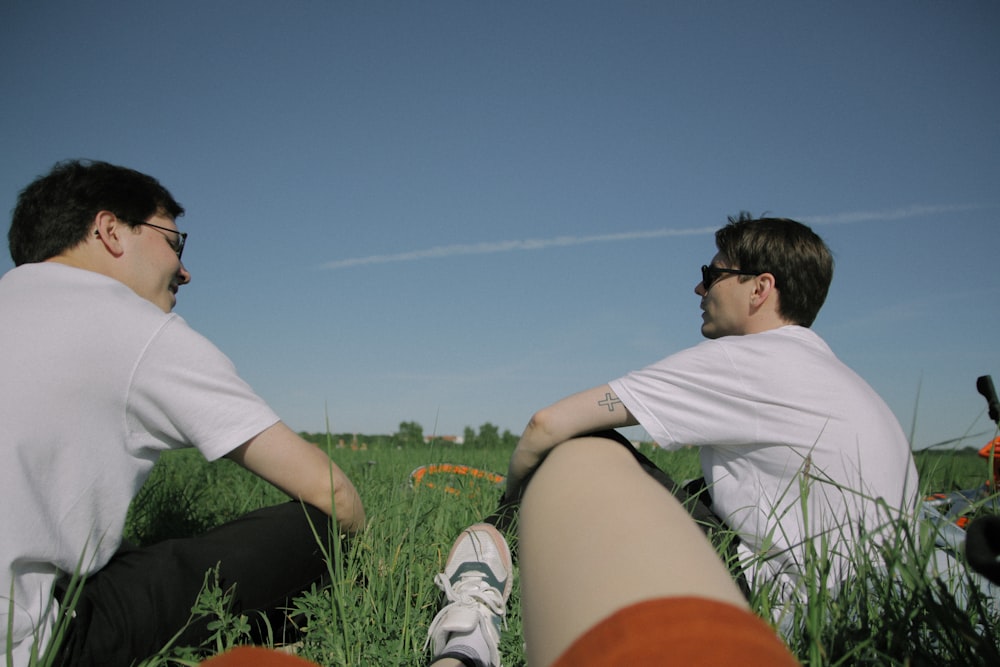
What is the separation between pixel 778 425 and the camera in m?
2.12

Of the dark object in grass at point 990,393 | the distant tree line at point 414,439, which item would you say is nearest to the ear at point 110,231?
the dark object in grass at point 990,393

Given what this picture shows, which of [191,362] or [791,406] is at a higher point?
[191,362]

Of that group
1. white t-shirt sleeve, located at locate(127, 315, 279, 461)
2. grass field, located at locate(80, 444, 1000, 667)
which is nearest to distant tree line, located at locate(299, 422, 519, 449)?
grass field, located at locate(80, 444, 1000, 667)

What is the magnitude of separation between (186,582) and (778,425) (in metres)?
1.92

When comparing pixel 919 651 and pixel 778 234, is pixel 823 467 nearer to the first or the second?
pixel 919 651

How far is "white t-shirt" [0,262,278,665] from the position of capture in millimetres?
1651

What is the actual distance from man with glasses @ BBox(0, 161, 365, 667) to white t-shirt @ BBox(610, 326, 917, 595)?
1179 mm

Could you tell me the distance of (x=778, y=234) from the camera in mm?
2973

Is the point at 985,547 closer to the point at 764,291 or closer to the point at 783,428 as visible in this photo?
the point at 783,428

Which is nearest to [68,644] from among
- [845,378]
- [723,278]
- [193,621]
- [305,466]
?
[193,621]

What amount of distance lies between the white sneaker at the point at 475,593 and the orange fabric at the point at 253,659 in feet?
3.71

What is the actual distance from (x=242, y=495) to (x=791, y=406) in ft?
12.2

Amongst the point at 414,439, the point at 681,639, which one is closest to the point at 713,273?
the point at 681,639

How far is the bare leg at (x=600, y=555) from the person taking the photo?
63 cm
